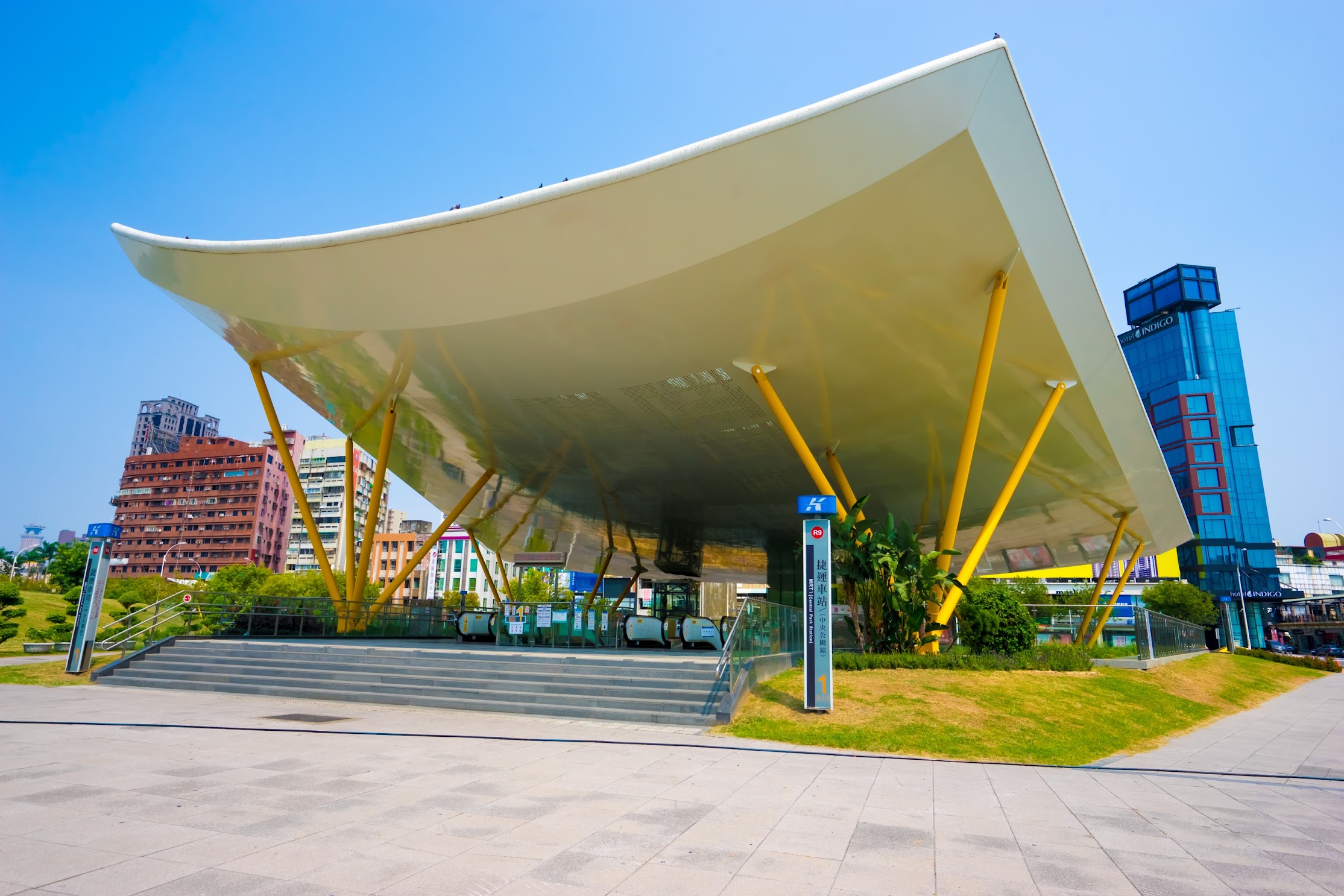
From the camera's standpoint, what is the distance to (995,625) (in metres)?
16.6

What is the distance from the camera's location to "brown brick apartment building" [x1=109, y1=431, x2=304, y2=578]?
10669 cm

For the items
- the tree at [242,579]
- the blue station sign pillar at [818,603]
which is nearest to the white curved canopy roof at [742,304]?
the blue station sign pillar at [818,603]

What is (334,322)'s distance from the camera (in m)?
18.1

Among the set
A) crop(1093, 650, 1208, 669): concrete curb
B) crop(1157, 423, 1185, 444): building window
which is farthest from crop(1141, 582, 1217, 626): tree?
crop(1093, 650, 1208, 669): concrete curb

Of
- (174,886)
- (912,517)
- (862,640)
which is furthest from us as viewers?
(912,517)

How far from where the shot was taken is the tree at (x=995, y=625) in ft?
54.7

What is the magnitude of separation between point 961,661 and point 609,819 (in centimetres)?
1051

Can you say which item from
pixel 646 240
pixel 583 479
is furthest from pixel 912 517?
pixel 646 240

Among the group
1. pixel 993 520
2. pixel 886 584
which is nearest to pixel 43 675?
pixel 886 584

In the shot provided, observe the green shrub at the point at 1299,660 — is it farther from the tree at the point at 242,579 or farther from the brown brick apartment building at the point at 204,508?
the brown brick apartment building at the point at 204,508

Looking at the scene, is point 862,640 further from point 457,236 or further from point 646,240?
point 457,236

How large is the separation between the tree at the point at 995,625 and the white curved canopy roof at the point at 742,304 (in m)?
5.63

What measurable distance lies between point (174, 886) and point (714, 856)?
3094mm

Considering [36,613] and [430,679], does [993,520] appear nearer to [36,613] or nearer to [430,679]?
[430,679]
